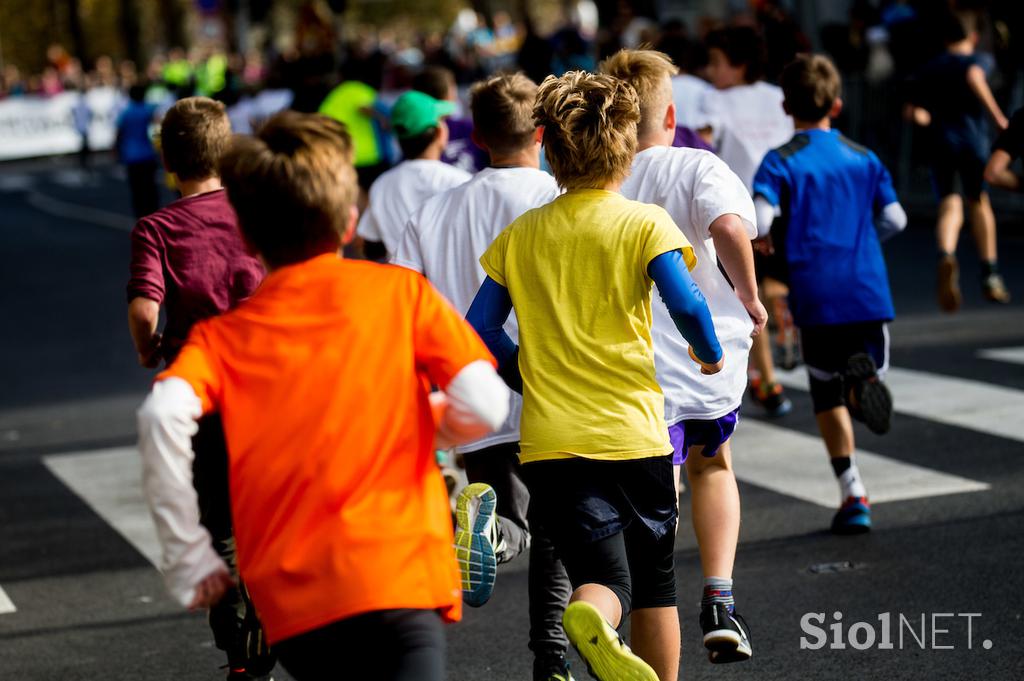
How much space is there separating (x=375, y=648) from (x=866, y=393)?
12.1 feet

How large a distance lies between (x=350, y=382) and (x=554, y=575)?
1771 millimetres

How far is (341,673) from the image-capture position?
3.27 meters

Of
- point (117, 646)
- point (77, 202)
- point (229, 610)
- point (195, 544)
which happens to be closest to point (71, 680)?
point (117, 646)

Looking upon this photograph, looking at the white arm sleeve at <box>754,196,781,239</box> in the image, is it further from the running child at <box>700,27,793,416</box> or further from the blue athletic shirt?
the running child at <box>700,27,793,416</box>

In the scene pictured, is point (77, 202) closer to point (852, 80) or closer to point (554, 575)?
point (852, 80)

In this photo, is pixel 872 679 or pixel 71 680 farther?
pixel 71 680

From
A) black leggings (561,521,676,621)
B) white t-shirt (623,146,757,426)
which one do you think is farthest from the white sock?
black leggings (561,521,676,621)

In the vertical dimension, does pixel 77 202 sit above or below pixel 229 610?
below

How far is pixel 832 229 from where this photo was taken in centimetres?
653

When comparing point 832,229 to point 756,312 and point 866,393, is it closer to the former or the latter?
point 866,393

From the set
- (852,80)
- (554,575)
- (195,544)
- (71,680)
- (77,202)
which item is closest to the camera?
(195,544)

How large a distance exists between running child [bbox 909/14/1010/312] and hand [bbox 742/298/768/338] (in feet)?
19.8

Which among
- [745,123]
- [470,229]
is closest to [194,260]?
[470,229]

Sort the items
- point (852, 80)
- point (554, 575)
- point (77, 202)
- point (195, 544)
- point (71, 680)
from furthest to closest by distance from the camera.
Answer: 1. point (77, 202)
2. point (852, 80)
3. point (71, 680)
4. point (554, 575)
5. point (195, 544)
